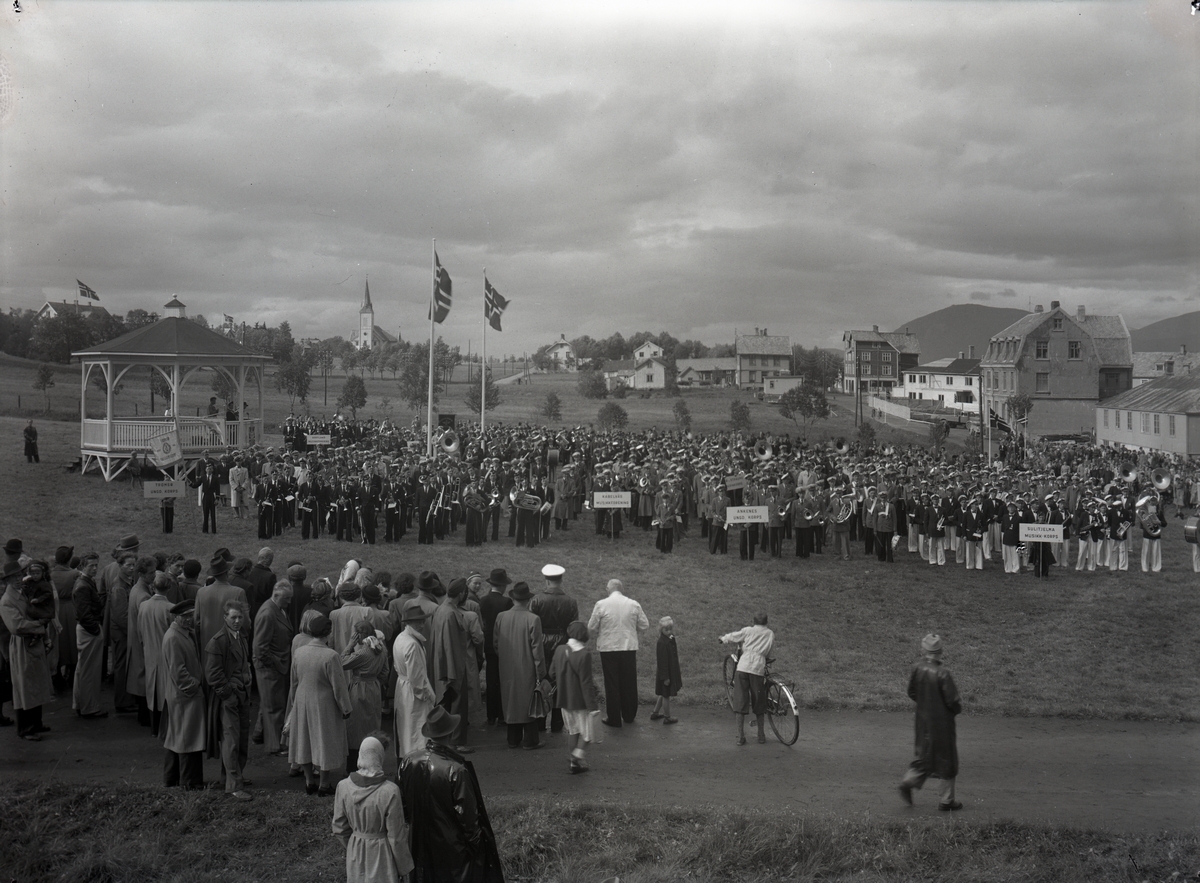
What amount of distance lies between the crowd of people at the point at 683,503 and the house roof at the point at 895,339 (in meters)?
3.41

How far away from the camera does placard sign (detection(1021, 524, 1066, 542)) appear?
702 inches

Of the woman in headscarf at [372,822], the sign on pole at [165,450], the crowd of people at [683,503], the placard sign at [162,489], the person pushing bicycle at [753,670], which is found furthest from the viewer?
the sign on pole at [165,450]

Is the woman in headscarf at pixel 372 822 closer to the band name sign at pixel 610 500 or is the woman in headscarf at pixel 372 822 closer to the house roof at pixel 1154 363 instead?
the band name sign at pixel 610 500

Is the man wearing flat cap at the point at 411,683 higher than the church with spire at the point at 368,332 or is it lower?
lower

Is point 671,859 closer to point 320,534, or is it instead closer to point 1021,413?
point 320,534

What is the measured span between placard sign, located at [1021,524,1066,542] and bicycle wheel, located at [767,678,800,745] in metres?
10.4

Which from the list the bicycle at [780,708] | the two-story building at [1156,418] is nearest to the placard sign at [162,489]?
the bicycle at [780,708]

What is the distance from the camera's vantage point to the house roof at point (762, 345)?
22.8m

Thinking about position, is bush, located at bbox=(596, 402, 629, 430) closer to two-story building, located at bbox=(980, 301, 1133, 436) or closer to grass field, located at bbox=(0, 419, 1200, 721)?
grass field, located at bbox=(0, 419, 1200, 721)

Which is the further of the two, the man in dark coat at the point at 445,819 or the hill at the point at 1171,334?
the hill at the point at 1171,334

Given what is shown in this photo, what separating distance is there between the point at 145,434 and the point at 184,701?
13703 mm

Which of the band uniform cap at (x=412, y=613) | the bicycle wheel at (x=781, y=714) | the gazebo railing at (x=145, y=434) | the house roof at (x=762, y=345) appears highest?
the house roof at (x=762, y=345)

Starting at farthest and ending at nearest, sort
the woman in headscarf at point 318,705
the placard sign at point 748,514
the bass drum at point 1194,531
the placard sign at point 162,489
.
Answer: the placard sign at point 748,514
the placard sign at point 162,489
the bass drum at point 1194,531
the woman in headscarf at point 318,705

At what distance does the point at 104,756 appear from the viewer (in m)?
9.28
